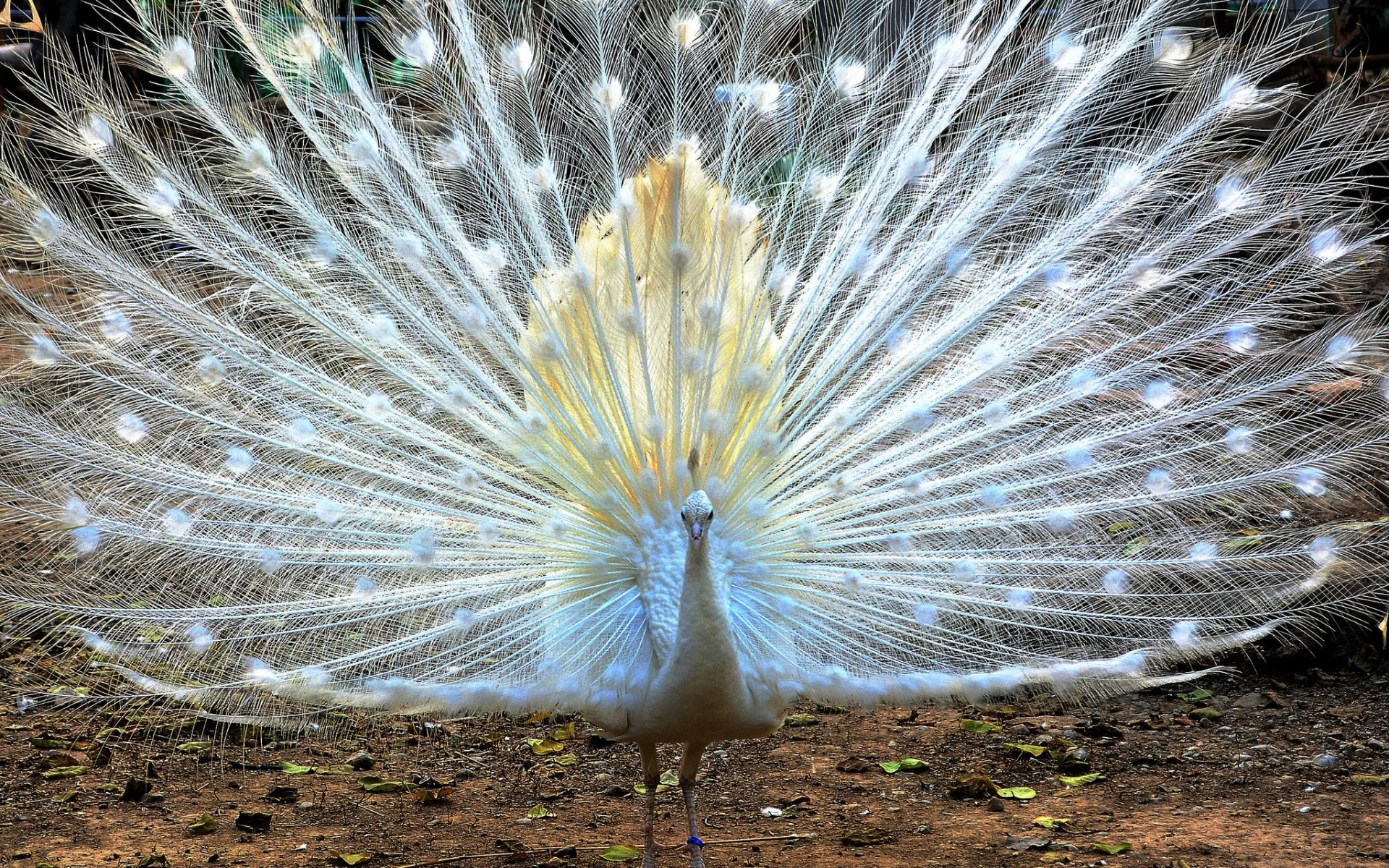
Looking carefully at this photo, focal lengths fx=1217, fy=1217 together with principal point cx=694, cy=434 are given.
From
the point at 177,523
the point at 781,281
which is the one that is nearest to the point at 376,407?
the point at 177,523

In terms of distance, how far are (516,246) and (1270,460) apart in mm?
2456

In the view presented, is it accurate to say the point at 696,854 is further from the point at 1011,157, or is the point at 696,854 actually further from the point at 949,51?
the point at 949,51

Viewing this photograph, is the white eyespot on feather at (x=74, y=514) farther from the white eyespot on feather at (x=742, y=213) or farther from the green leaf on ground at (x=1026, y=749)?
the green leaf on ground at (x=1026, y=749)

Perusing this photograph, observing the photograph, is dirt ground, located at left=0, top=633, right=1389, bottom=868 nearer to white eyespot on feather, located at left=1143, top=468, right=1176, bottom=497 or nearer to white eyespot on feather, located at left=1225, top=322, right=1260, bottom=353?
white eyespot on feather, located at left=1143, top=468, right=1176, bottom=497

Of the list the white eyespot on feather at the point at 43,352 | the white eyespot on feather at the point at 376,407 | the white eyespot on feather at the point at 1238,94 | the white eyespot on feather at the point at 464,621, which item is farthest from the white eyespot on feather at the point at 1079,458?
the white eyespot on feather at the point at 43,352

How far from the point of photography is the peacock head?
10.2 ft

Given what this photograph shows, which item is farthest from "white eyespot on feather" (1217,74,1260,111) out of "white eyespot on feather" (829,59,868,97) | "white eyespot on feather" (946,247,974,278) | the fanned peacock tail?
"white eyespot on feather" (829,59,868,97)

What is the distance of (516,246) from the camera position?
3857 millimetres

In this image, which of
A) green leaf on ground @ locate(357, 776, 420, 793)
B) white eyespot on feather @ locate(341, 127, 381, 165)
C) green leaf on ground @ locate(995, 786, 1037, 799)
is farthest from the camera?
green leaf on ground @ locate(357, 776, 420, 793)

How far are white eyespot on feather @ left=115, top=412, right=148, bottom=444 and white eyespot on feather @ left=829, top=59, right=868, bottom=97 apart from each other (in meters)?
2.42

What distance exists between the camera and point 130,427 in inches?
146

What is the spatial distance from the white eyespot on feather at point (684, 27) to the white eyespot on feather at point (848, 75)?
49 centimetres

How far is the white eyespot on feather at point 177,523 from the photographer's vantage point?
3.60 meters

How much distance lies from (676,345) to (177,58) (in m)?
1.75
